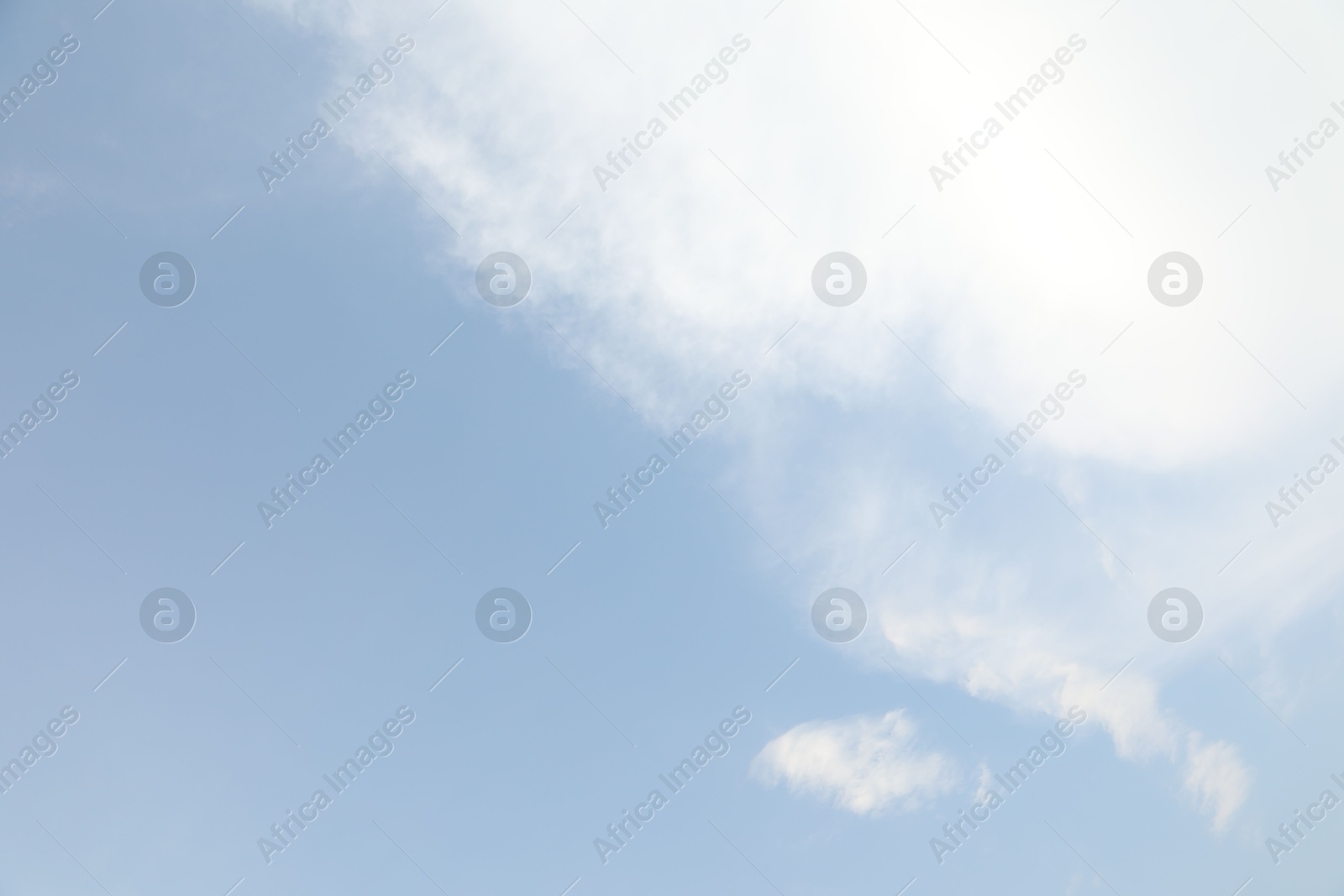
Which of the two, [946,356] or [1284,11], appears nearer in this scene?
[1284,11]

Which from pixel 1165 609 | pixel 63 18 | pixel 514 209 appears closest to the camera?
pixel 63 18

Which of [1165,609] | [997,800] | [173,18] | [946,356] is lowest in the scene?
[997,800]

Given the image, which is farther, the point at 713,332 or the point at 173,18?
the point at 713,332

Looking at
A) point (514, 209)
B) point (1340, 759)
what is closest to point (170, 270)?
point (514, 209)

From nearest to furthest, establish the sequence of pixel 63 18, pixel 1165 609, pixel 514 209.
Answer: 1. pixel 63 18
2. pixel 514 209
3. pixel 1165 609

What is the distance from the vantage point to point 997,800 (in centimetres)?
1956

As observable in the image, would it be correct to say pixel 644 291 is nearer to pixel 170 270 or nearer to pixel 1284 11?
pixel 170 270

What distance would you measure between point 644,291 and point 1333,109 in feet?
58.1

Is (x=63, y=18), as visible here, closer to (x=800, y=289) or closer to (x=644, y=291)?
(x=644, y=291)

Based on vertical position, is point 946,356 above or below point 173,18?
below

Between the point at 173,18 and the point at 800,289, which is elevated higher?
the point at 173,18

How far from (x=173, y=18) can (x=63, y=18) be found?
8.05 feet

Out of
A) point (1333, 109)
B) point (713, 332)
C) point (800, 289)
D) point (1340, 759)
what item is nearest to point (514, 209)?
point (713, 332)

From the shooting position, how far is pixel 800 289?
18312 mm
